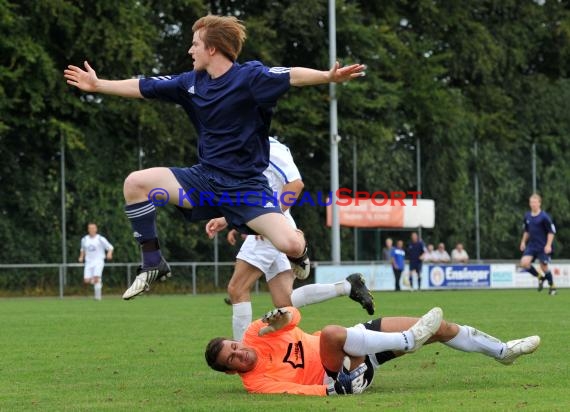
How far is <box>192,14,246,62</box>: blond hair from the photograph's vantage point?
29.7ft

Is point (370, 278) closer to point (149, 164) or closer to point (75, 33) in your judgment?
point (149, 164)

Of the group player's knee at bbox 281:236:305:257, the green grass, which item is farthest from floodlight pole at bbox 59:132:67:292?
player's knee at bbox 281:236:305:257

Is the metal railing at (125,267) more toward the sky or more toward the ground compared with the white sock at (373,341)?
more toward the ground

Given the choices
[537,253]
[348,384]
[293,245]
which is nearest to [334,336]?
[348,384]

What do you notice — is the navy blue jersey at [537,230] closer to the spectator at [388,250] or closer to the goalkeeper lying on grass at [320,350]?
the spectator at [388,250]

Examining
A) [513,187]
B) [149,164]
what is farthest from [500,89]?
[149,164]

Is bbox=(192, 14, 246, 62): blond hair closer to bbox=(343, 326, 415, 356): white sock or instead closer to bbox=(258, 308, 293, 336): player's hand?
bbox=(258, 308, 293, 336): player's hand

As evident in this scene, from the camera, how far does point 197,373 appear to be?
10289 mm

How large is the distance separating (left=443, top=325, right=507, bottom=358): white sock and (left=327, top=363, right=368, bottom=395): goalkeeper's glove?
84 centimetres

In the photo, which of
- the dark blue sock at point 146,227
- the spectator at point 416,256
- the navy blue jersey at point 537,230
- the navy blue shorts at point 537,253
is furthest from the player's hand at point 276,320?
the spectator at point 416,256

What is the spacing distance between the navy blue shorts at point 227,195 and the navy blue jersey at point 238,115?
7cm

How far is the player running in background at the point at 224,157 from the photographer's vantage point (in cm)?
886

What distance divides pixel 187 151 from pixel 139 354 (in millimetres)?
26048

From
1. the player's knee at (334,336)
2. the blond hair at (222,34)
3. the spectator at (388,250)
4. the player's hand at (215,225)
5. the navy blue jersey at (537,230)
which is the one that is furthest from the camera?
the spectator at (388,250)
